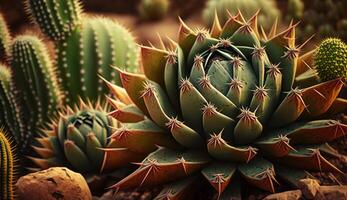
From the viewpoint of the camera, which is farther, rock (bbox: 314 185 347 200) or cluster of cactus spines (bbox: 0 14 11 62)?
cluster of cactus spines (bbox: 0 14 11 62)

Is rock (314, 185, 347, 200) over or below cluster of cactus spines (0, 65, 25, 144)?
below

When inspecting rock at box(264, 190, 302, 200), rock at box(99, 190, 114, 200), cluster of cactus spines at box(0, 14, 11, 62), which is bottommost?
rock at box(99, 190, 114, 200)

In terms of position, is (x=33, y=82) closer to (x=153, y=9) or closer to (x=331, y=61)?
(x=331, y=61)

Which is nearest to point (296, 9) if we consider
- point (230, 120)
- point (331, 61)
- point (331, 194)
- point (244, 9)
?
point (244, 9)

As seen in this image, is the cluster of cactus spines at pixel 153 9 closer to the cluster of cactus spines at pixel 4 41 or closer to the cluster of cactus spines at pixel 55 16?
the cluster of cactus spines at pixel 55 16

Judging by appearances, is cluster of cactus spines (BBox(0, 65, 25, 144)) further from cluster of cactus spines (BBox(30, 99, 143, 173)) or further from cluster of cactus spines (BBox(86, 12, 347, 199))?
cluster of cactus spines (BBox(86, 12, 347, 199))

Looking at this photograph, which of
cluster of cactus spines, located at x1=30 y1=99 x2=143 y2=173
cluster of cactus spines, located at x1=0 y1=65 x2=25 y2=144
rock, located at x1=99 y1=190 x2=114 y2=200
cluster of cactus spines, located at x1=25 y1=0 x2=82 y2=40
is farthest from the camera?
cluster of cactus spines, located at x1=25 y1=0 x2=82 y2=40

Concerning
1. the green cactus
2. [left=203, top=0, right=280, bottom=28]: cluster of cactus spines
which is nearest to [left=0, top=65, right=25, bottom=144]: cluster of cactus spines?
the green cactus
